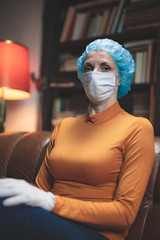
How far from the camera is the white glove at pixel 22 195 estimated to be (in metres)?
0.67

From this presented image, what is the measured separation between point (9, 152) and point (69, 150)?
670mm

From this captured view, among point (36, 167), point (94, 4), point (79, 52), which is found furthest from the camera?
point (79, 52)

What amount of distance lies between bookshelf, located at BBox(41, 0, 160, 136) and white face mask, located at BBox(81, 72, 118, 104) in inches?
13.1

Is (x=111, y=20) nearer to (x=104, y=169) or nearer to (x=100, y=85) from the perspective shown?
(x=100, y=85)

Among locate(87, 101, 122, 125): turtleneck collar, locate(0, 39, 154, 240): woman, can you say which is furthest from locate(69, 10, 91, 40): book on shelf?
locate(87, 101, 122, 125): turtleneck collar

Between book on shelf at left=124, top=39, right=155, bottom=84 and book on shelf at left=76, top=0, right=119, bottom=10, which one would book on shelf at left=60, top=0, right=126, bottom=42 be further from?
book on shelf at left=124, top=39, right=155, bottom=84

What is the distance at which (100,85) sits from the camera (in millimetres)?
1028

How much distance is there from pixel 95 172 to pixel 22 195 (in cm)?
30

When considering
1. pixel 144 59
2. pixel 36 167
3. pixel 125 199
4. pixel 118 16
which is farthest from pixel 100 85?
pixel 118 16

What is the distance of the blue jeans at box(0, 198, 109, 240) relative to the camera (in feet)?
2.17

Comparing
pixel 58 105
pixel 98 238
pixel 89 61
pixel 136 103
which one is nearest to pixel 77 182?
pixel 98 238

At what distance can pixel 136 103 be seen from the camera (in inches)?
64.3

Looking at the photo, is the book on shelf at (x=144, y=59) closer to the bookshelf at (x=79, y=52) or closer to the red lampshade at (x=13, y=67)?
the bookshelf at (x=79, y=52)

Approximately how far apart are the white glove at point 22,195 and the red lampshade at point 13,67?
43.9 inches
